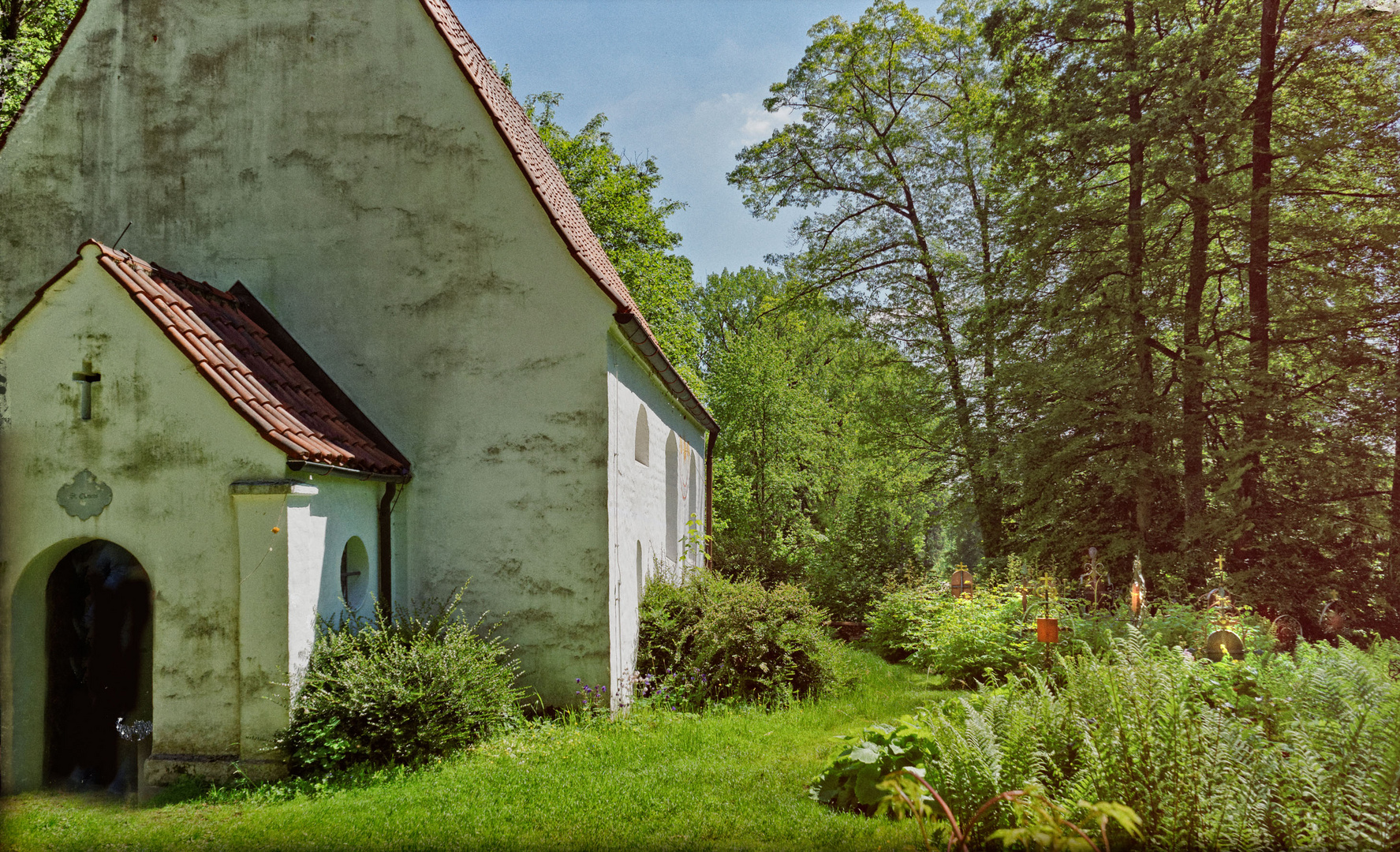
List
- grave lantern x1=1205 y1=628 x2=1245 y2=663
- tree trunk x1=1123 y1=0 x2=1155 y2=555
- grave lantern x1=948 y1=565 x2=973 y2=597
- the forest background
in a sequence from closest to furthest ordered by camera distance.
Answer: grave lantern x1=1205 y1=628 x2=1245 y2=663 → the forest background → grave lantern x1=948 y1=565 x2=973 y2=597 → tree trunk x1=1123 y1=0 x2=1155 y2=555

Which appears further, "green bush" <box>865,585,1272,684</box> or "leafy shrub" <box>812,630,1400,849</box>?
"green bush" <box>865,585,1272,684</box>

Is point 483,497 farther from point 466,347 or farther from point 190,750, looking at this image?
point 190,750

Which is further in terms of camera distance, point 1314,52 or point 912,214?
point 912,214

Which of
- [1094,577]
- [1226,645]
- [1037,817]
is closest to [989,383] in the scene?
[1094,577]

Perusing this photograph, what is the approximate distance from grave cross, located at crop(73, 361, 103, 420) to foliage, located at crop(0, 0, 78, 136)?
411 inches

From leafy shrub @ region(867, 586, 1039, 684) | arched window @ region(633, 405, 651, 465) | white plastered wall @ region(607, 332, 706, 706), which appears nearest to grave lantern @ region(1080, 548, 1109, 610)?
leafy shrub @ region(867, 586, 1039, 684)

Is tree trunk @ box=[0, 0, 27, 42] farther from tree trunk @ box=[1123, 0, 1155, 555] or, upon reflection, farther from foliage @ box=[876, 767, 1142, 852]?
tree trunk @ box=[1123, 0, 1155, 555]

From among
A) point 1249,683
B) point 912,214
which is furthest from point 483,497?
point 912,214

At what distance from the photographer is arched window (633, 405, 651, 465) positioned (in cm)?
1188

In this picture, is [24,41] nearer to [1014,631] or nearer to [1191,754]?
[1014,631]

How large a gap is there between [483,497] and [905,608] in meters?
10.4

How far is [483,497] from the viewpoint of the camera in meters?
9.12

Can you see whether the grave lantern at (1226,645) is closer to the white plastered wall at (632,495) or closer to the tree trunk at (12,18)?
the white plastered wall at (632,495)

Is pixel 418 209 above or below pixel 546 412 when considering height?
above
